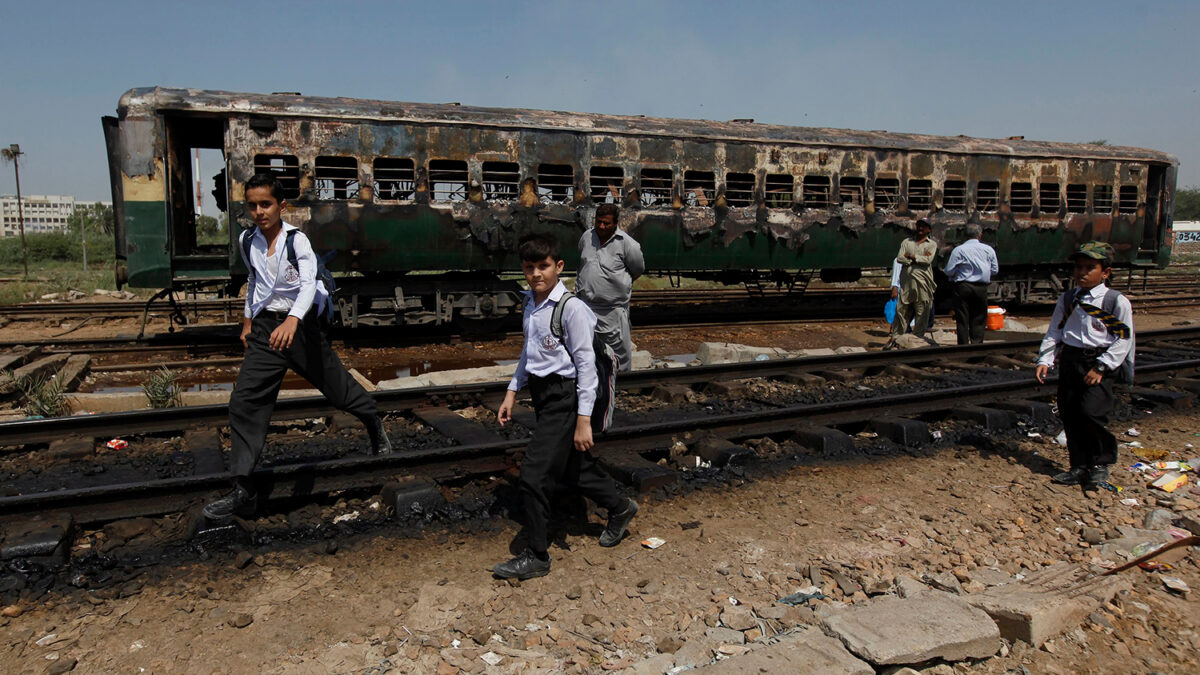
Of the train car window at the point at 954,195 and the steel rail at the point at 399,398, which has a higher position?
the train car window at the point at 954,195

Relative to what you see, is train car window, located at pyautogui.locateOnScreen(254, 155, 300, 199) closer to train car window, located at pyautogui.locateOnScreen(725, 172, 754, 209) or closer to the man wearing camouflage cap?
train car window, located at pyautogui.locateOnScreen(725, 172, 754, 209)

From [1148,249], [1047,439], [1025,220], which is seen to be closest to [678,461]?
[1047,439]

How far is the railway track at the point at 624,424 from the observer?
4.19 m

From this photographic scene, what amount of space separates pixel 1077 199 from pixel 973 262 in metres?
8.05

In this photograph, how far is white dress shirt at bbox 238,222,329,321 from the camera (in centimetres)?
396

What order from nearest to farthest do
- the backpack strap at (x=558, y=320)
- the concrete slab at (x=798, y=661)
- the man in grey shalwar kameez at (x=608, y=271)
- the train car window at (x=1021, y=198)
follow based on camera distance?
1. the concrete slab at (x=798, y=661)
2. the backpack strap at (x=558, y=320)
3. the man in grey shalwar kameez at (x=608, y=271)
4. the train car window at (x=1021, y=198)

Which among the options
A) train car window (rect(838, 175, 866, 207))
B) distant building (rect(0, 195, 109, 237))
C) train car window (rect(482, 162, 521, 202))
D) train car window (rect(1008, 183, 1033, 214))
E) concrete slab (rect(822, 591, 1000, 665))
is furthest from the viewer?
distant building (rect(0, 195, 109, 237))

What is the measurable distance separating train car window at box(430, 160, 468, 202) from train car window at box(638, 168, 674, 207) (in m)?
2.67

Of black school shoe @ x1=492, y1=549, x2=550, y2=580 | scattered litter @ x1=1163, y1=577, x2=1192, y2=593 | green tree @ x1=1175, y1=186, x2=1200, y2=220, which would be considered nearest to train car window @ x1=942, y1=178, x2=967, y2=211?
scattered litter @ x1=1163, y1=577, x2=1192, y2=593

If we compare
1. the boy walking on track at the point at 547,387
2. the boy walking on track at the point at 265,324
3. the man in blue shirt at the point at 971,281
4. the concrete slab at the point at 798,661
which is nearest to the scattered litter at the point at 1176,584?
the concrete slab at the point at 798,661

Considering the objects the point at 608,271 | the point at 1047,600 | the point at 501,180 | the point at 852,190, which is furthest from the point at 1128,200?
the point at 1047,600

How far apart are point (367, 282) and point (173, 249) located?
7.97ft

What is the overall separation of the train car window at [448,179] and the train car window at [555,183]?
3.62 ft

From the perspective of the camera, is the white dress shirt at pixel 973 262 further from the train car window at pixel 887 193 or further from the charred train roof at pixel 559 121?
the train car window at pixel 887 193
